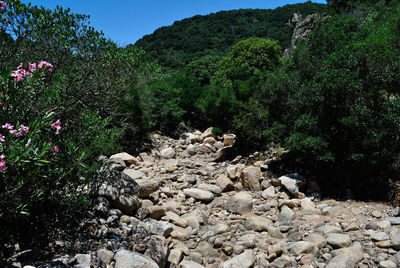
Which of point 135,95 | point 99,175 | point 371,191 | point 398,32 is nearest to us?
point 99,175

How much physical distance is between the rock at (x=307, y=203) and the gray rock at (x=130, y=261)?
15.3 feet

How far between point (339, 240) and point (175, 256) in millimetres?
3182

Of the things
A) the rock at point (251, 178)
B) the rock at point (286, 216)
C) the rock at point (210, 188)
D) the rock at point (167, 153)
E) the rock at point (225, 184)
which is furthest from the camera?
the rock at point (167, 153)

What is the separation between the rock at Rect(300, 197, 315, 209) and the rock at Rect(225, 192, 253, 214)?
139 centimetres

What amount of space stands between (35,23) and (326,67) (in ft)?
24.0

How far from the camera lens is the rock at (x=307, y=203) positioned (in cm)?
771

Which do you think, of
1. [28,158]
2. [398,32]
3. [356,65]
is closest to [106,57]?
[28,158]

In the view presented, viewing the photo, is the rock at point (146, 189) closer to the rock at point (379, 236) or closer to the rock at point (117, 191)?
the rock at point (117, 191)

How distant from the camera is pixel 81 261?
170 inches

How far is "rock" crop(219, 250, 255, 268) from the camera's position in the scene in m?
5.38

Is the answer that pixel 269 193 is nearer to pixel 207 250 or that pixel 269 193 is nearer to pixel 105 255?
pixel 207 250

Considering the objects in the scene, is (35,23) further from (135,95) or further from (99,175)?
(135,95)

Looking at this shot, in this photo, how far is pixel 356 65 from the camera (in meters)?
8.02

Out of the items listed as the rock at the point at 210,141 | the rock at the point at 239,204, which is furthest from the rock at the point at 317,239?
the rock at the point at 210,141
